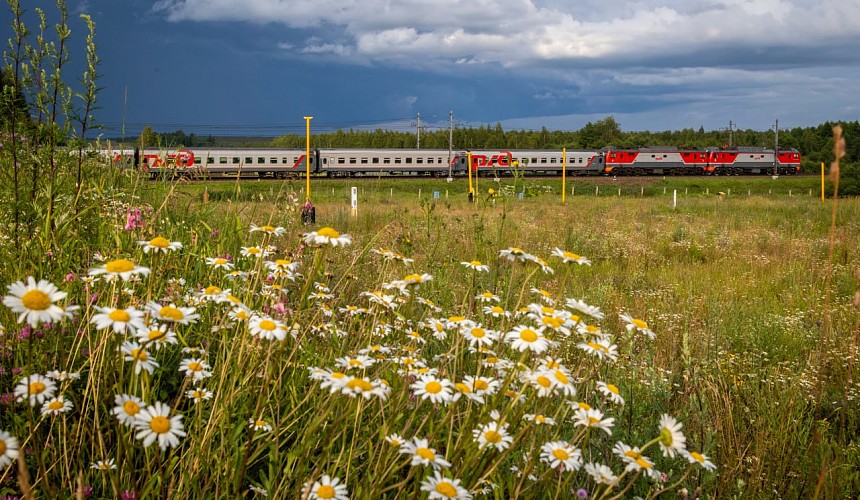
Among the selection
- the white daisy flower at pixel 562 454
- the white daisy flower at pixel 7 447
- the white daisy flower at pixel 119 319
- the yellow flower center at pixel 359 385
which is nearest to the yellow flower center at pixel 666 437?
the white daisy flower at pixel 562 454

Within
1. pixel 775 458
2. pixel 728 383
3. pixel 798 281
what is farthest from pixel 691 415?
pixel 798 281

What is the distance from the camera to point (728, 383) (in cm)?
358

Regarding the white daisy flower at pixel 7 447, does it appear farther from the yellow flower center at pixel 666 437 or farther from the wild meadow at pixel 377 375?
the yellow flower center at pixel 666 437

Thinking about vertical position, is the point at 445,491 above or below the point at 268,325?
below

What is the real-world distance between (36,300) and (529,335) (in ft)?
3.58

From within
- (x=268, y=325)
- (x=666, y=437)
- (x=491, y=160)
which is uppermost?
(x=491, y=160)

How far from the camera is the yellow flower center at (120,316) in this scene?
46.8 inches

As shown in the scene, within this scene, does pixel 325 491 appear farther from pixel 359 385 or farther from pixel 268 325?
pixel 268 325

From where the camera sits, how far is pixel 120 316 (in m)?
1.19

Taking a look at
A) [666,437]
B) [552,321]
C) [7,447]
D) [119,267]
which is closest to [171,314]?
[119,267]

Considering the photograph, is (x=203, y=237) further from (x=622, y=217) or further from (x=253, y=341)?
(x=622, y=217)

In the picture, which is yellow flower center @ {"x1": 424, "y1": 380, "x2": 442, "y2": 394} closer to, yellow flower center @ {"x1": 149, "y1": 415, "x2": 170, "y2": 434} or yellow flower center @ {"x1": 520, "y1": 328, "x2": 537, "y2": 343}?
yellow flower center @ {"x1": 520, "y1": 328, "x2": 537, "y2": 343}

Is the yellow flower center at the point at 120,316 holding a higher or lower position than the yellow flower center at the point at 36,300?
lower

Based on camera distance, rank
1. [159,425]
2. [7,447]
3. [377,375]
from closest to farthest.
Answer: [7,447] < [159,425] < [377,375]
